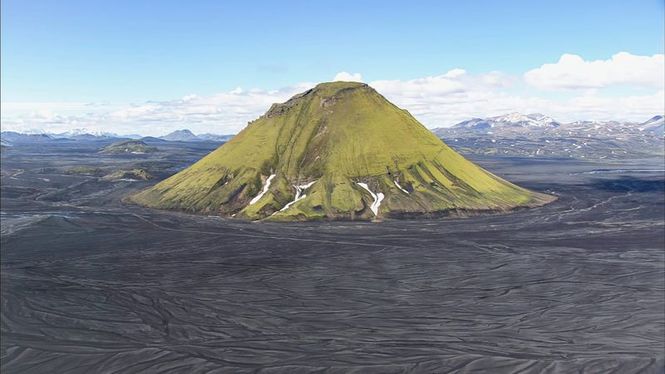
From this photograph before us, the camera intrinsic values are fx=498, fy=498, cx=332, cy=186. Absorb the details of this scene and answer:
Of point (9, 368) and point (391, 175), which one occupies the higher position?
point (391, 175)

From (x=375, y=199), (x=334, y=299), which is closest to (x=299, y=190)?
(x=375, y=199)

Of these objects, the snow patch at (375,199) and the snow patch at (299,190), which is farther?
the snow patch at (299,190)

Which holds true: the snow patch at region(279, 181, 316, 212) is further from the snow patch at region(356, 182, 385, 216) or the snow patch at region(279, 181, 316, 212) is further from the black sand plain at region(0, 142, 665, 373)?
the black sand plain at region(0, 142, 665, 373)

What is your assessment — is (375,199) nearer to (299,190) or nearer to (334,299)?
(299,190)

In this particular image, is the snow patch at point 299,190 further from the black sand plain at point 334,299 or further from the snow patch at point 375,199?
the black sand plain at point 334,299

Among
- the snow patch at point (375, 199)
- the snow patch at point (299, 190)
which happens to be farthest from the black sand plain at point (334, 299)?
the snow patch at point (299, 190)

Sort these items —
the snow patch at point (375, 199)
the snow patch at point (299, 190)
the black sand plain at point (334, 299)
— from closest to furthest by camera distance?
the black sand plain at point (334, 299)
the snow patch at point (375, 199)
the snow patch at point (299, 190)

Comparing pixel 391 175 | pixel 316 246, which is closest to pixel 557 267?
pixel 316 246

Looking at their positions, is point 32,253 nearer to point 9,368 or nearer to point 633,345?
point 9,368
